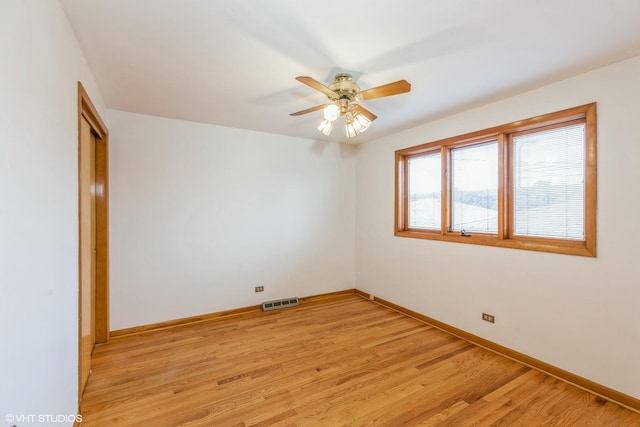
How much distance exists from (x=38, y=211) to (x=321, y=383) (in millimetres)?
2142

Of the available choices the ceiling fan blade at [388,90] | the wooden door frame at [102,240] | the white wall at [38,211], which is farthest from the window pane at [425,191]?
the wooden door frame at [102,240]

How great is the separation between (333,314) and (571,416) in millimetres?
2453

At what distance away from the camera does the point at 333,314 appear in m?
3.86

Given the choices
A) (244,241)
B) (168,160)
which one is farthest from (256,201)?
(168,160)

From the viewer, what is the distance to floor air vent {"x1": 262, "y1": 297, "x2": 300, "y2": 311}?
12.9ft

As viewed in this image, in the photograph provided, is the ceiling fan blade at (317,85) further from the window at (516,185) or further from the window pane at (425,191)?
the window pane at (425,191)

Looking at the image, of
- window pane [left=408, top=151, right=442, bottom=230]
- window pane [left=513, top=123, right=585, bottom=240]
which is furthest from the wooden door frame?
window pane [left=513, top=123, right=585, bottom=240]

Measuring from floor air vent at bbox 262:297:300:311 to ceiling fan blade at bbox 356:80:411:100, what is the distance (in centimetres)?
296

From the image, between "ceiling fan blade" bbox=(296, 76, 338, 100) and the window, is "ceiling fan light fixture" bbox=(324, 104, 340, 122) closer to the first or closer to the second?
"ceiling fan blade" bbox=(296, 76, 338, 100)

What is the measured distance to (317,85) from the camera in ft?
6.56

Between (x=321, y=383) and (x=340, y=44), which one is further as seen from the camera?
(x=321, y=383)

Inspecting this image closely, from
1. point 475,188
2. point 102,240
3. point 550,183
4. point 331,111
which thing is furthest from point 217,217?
point 550,183

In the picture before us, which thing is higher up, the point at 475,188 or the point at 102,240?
the point at 475,188

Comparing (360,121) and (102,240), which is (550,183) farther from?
(102,240)
